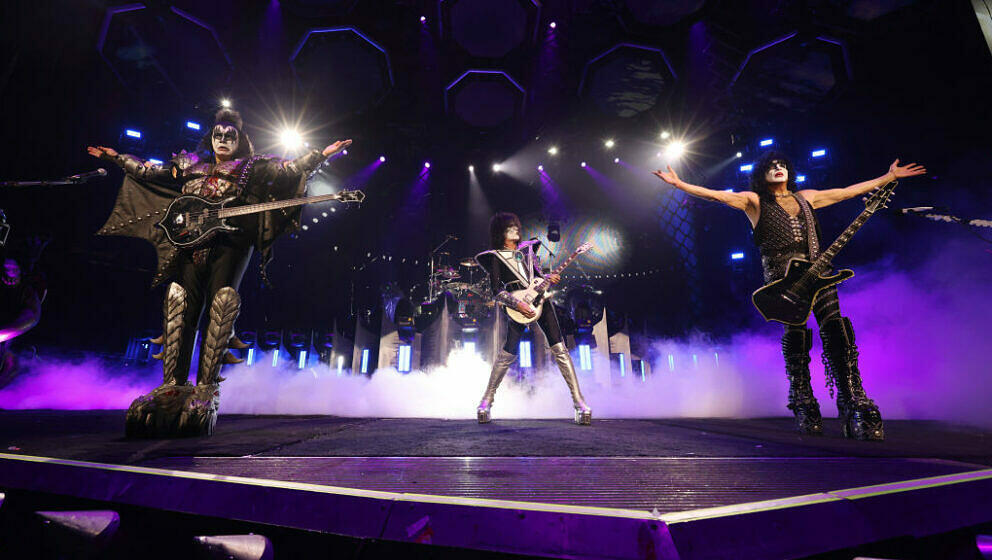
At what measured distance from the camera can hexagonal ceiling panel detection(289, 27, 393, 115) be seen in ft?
19.1

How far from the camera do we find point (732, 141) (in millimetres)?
7910

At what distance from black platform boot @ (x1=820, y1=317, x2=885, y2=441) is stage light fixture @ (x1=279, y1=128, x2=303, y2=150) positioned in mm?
9578

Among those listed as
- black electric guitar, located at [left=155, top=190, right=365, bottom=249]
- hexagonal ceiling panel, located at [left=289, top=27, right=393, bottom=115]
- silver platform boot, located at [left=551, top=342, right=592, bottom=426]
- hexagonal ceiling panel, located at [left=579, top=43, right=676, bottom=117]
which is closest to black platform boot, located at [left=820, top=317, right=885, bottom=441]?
silver platform boot, located at [left=551, top=342, right=592, bottom=426]

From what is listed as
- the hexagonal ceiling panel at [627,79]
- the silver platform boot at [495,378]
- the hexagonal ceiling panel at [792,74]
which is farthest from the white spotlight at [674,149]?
the silver platform boot at [495,378]

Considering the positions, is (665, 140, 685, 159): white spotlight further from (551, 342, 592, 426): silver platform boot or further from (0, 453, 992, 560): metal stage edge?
(0, 453, 992, 560): metal stage edge

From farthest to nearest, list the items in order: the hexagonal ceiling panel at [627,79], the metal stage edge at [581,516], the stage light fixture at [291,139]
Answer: the stage light fixture at [291,139] < the hexagonal ceiling panel at [627,79] < the metal stage edge at [581,516]

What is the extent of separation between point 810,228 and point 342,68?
7.52 meters

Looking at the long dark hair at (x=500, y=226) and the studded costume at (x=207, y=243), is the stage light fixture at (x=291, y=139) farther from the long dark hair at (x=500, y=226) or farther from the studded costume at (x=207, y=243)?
the long dark hair at (x=500, y=226)

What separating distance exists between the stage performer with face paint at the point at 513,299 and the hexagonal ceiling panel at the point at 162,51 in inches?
237

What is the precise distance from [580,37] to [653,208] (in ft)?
18.6

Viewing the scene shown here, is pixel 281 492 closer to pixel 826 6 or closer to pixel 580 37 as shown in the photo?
pixel 580 37

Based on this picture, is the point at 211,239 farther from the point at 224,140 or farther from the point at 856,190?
the point at 856,190

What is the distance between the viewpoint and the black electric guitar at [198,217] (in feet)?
7.99

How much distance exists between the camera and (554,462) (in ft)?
4.33
